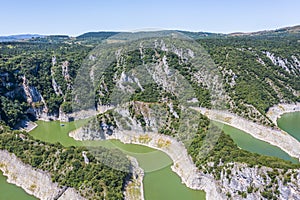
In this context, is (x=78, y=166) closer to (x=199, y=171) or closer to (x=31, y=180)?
(x=31, y=180)

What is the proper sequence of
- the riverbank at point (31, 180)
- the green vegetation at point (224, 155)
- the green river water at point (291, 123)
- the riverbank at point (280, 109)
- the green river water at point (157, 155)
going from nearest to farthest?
the green vegetation at point (224, 155)
the riverbank at point (31, 180)
the green river water at point (157, 155)
the green river water at point (291, 123)
the riverbank at point (280, 109)

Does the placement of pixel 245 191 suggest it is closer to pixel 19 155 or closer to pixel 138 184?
pixel 138 184

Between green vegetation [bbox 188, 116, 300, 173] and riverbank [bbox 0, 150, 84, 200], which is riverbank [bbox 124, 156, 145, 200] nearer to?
riverbank [bbox 0, 150, 84, 200]

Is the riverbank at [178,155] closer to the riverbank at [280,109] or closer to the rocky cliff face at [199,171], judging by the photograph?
the rocky cliff face at [199,171]

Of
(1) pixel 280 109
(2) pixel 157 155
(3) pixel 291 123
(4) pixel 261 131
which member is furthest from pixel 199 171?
(1) pixel 280 109

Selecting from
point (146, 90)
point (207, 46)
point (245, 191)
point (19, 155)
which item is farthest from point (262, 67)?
point (19, 155)

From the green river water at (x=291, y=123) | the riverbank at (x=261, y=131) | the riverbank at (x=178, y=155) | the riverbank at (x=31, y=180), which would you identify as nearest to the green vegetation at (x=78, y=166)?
the riverbank at (x=31, y=180)
